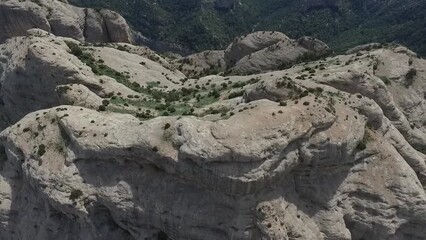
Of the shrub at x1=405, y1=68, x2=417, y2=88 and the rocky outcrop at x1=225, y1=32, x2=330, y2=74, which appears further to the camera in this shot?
the rocky outcrop at x1=225, y1=32, x2=330, y2=74

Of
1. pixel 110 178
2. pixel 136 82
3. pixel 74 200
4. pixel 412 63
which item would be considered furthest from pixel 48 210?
pixel 412 63

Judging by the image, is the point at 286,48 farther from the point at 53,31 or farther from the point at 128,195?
the point at 128,195

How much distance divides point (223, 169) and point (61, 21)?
8959 centimetres

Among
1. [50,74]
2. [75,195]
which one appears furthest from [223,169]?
[50,74]

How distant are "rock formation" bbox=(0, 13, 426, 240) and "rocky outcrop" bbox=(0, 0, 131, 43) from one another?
51240 mm

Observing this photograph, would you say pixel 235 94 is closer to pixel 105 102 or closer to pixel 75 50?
pixel 105 102

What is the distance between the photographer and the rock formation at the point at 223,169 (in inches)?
1863

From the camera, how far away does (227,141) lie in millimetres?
46594

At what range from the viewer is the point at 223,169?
151 feet

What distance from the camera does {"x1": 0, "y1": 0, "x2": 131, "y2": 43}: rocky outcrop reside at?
106 metres

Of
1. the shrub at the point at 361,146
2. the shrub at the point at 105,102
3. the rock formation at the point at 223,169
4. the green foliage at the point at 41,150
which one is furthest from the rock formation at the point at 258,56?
the green foliage at the point at 41,150

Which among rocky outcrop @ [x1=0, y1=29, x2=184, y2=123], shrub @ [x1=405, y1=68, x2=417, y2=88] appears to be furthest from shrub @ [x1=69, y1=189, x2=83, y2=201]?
shrub @ [x1=405, y1=68, x2=417, y2=88]

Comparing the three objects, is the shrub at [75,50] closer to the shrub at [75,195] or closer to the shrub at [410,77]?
the shrub at [75,195]

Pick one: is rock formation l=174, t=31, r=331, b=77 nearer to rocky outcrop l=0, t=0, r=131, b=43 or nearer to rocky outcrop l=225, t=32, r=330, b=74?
rocky outcrop l=225, t=32, r=330, b=74
